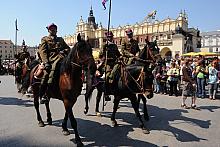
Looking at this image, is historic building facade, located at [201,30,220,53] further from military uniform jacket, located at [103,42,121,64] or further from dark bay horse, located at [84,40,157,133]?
dark bay horse, located at [84,40,157,133]

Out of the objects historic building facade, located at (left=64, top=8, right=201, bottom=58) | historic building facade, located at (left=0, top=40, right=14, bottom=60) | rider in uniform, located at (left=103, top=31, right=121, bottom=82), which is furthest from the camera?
historic building facade, located at (left=0, top=40, right=14, bottom=60)

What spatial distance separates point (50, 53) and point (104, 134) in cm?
264

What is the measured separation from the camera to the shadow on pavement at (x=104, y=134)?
6266 millimetres

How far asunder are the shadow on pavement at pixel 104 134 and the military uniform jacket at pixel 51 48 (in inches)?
79.7

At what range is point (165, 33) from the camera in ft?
270

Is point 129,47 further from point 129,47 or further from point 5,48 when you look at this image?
point 5,48

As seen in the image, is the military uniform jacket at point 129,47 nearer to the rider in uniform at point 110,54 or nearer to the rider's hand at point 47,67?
the rider in uniform at point 110,54

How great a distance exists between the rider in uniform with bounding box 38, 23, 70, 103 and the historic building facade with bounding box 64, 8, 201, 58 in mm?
45397

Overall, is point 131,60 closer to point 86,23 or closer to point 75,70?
point 75,70

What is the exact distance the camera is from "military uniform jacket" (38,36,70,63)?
724cm

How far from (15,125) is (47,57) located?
229cm

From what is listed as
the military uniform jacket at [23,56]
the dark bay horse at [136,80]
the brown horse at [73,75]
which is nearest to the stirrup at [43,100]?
the brown horse at [73,75]

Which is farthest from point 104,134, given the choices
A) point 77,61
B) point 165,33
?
point 165,33

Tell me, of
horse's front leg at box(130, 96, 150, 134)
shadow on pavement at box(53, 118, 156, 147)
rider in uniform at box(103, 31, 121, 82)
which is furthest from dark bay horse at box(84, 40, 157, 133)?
rider in uniform at box(103, 31, 121, 82)
